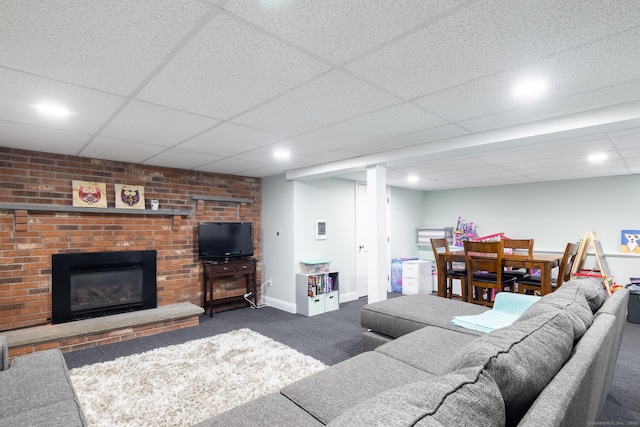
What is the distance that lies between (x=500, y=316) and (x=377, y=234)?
1615mm

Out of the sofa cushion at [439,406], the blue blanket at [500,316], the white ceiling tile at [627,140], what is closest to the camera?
the sofa cushion at [439,406]

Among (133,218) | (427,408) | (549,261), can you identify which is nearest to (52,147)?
(133,218)

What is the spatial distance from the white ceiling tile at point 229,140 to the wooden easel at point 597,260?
4.70m

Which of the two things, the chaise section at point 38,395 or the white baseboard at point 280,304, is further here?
the white baseboard at point 280,304

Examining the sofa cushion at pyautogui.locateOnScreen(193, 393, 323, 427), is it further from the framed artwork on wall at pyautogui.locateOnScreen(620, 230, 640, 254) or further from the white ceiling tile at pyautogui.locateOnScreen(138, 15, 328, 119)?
the framed artwork on wall at pyautogui.locateOnScreen(620, 230, 640, 254)

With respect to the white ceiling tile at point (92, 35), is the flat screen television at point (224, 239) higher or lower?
lower

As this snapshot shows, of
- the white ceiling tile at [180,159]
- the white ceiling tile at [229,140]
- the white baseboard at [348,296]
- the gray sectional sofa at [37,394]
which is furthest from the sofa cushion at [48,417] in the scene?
the white baseboard at [348,296]

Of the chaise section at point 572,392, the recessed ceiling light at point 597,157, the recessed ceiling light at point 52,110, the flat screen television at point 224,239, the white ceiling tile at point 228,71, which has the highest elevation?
the recessed ceiling light at point 52,110

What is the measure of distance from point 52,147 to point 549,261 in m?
5.51

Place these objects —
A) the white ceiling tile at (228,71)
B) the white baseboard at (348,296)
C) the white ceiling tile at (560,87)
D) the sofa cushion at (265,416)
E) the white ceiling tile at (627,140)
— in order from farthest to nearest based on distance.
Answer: the white baseboard at (348,296)
the white ceiling tile at (627,140)
the white ceiling tile at (560,87)
the white ceiling tile at (228,71)
the sofa cushion at (265,416)

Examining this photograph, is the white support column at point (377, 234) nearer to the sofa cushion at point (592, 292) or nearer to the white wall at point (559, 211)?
the sofa cushion at point (592, 292)

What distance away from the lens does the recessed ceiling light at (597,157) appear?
3.70 metres

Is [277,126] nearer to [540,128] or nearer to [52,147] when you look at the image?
[540,128]

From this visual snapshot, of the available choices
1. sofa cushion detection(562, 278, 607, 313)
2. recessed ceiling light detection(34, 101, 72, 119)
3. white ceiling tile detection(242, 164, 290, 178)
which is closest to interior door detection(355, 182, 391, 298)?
white ceiling tile detection(242, 164, 290, 178)
